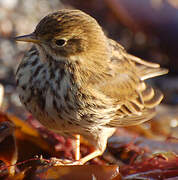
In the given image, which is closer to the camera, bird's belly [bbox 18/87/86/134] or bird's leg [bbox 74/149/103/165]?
bird's belly [bbox 18/87/86/134]

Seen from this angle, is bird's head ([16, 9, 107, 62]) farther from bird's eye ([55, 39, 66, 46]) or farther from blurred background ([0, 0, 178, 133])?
blurred background ([0, 0, 178, 133])

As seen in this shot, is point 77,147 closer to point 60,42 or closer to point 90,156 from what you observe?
point 90,156

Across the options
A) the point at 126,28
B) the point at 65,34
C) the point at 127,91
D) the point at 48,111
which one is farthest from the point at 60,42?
the point at 126,28

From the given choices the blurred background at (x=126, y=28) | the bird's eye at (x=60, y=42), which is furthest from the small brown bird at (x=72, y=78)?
the blurred background at (x=126, y=28)

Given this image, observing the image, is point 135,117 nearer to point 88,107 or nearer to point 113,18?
point 88,107

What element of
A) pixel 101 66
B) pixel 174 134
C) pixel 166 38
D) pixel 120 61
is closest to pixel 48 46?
pixel 101 66

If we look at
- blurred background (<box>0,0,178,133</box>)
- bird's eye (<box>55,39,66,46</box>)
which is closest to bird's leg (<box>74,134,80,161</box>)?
bird's eye (<box>55,39,66,46</box>)

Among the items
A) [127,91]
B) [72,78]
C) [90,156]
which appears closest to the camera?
[72,78]
